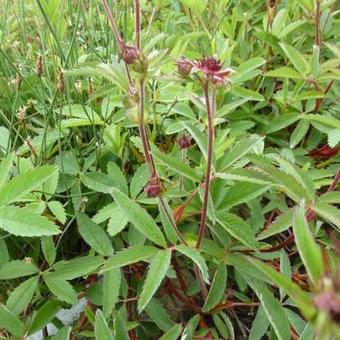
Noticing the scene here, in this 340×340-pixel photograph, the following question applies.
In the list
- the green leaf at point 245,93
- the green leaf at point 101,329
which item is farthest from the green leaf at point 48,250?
the green leaf at point 245,93

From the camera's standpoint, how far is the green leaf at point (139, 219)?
2.48 ft

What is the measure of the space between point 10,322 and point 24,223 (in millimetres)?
177

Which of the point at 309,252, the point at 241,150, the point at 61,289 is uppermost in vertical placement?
the point at 309,252

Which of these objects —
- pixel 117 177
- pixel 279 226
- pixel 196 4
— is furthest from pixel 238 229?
pixel 196 4

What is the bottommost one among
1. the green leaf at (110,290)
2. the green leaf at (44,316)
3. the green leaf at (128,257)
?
the green leaf at (44,316)

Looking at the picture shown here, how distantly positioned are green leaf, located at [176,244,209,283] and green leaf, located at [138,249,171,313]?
0.07ft

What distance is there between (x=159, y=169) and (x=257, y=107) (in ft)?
1.13

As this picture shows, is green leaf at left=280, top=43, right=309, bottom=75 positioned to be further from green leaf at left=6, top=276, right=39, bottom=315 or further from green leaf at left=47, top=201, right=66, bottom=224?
green leaf at left=6, top=276, right=39, bottom=315

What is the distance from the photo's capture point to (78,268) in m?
0.84

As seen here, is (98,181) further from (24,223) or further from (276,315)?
(276,315)

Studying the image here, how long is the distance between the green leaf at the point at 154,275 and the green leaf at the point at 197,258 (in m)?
0.02

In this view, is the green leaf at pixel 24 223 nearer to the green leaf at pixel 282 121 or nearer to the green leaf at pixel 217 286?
the green leaf at pixel 217 286

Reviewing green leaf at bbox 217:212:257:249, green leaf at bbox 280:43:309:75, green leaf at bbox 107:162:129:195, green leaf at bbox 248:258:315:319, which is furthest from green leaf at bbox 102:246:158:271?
green leaf at bbox 280:43:309:75

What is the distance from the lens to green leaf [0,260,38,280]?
0.83 metres
